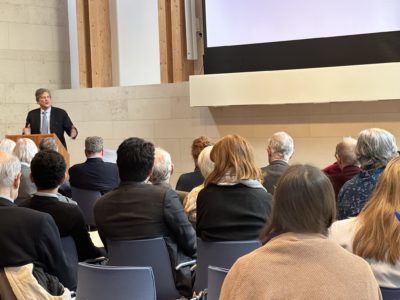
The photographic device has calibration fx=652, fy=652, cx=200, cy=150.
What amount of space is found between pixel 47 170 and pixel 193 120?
5379mm

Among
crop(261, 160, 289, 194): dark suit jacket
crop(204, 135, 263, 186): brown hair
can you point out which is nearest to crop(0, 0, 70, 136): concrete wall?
crop(261, 160, 289, 194): dark suit jacket

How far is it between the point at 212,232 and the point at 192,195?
576 millimetres

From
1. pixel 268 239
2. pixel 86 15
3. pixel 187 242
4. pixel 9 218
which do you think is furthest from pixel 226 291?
pixel 86 15

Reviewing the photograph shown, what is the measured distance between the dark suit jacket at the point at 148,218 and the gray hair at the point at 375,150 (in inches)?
42.4

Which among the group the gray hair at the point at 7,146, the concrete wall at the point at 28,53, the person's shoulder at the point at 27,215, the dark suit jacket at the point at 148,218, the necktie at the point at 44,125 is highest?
the concrete wall at the point at 28,53

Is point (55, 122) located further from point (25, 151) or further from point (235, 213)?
point (235, 213)

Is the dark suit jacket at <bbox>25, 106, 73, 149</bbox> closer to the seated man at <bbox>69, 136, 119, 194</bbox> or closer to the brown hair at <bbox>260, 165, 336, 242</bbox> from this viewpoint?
the seated man at <bbox>69, 136, 119, 194</bbox>

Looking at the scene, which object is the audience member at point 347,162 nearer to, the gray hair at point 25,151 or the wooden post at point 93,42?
the gray hair at point 25,151

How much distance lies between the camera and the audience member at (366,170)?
3.49 metres

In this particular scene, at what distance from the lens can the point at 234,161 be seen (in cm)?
332

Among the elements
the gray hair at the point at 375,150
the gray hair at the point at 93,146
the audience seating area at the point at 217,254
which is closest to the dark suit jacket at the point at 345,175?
the gray hair at the point at 375,150

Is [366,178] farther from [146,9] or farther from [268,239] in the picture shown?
[146,9]

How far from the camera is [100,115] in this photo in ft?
30.6

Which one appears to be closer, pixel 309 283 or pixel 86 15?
pixel 309 283
